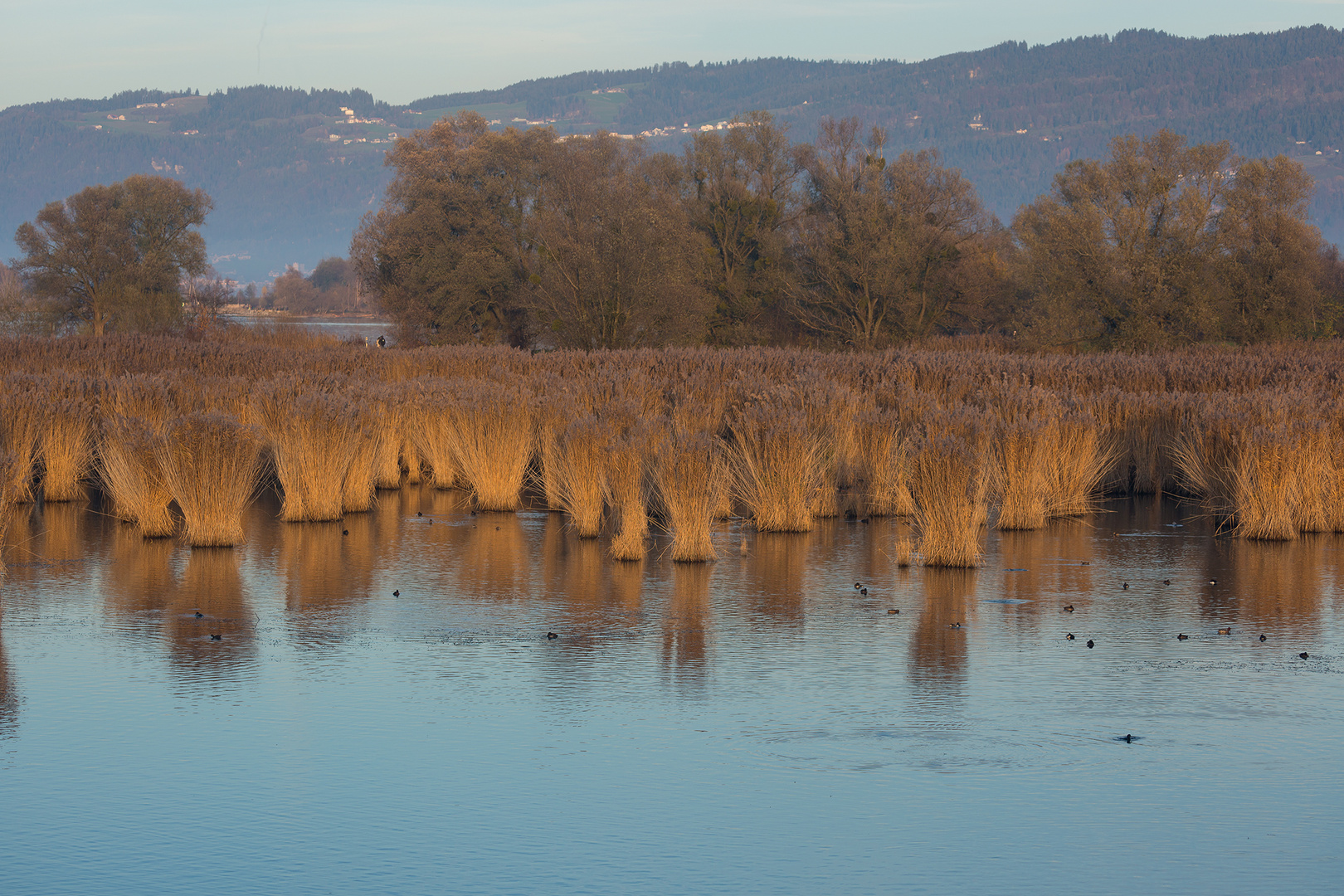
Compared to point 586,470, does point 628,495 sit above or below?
below

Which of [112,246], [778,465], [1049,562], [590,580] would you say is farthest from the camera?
[112,246]

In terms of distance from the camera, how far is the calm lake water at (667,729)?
5.83 metres

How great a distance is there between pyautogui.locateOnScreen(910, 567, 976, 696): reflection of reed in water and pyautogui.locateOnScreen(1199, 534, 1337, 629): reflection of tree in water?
1881mm

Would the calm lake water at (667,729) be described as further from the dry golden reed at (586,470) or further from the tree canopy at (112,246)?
the tree canopy at (112,246)

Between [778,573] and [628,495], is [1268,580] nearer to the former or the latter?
[778,573]

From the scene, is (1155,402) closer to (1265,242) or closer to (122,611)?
(122,611)

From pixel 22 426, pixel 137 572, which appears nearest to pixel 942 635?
pixel 137 572

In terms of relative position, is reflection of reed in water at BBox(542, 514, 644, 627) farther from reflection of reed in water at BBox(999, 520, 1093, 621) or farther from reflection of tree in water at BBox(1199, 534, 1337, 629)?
reflection of tree in water at BBox(1199, 534, 1337, 629)

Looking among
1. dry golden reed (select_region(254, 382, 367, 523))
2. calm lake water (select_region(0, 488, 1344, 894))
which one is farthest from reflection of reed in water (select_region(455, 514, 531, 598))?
dry golden reed (select_region(254, 382, 367, 523))

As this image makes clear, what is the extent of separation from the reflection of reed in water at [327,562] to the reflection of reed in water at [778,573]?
3.21 meters

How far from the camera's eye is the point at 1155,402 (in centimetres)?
1997

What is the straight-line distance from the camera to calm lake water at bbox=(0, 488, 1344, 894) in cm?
583

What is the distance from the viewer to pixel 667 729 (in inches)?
299

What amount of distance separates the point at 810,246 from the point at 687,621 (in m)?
51.9
